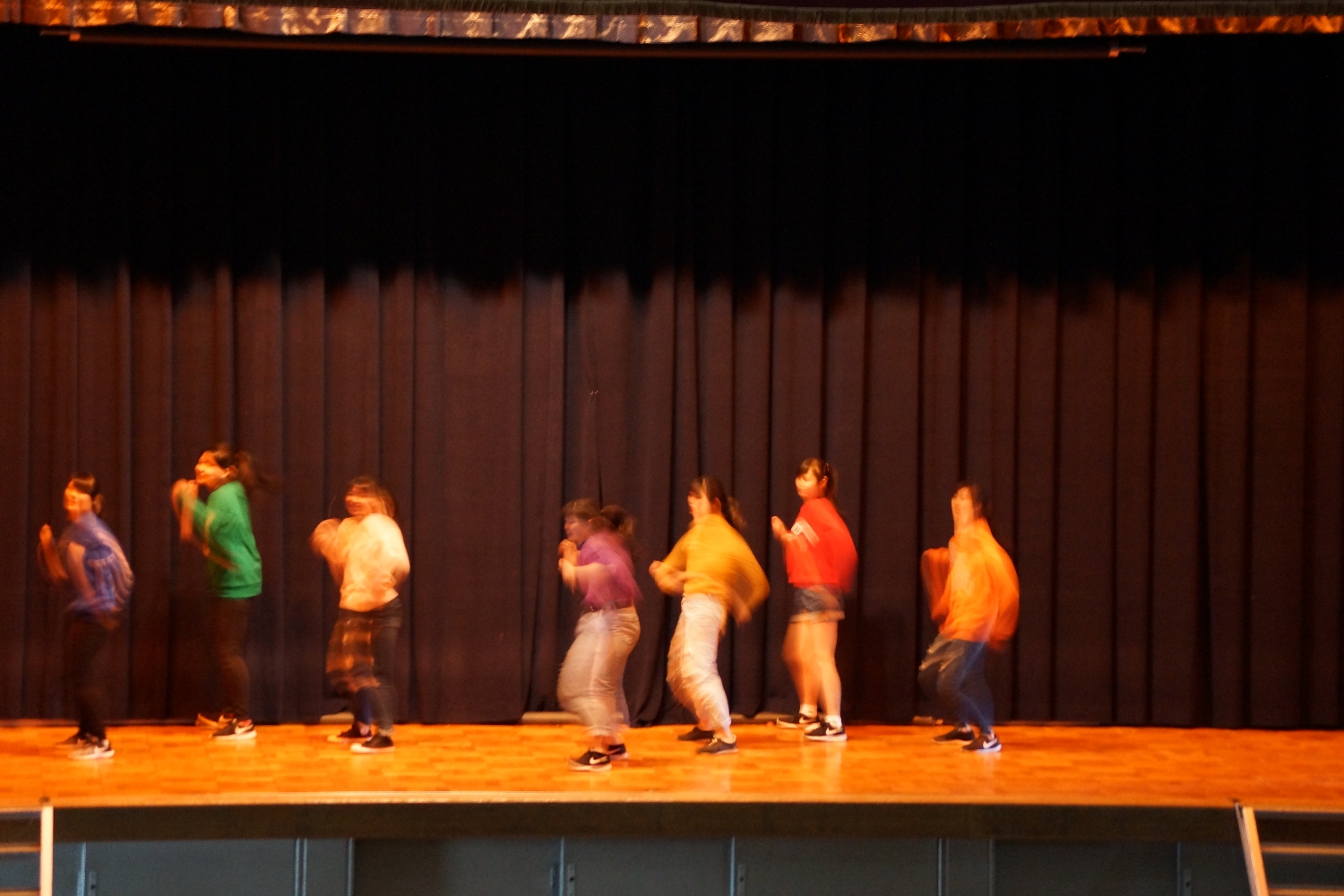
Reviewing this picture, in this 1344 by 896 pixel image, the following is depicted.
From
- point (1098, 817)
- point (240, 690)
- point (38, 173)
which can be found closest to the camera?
point (1098, 817)

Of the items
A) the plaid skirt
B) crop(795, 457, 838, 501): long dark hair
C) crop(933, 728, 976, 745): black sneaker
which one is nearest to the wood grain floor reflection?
crop(933, 728, 976, 745): black sneaker

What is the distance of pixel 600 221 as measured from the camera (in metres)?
8.68

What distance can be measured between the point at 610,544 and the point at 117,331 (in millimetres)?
3443

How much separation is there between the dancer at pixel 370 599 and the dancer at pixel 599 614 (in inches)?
38.9

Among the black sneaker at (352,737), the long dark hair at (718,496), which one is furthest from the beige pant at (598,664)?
the black sneaker at (352,737)

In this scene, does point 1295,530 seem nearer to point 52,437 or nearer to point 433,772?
point 433,772

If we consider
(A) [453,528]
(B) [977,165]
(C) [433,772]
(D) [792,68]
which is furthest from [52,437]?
(B) [977,165]

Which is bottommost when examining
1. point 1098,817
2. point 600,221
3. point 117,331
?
point 1098,817

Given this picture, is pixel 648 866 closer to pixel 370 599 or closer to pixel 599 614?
pixel 599 614

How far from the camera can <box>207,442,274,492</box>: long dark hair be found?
7621 millimetres

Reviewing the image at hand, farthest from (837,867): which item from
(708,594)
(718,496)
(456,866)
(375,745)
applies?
(375,745)

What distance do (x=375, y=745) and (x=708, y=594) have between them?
6.09 ft

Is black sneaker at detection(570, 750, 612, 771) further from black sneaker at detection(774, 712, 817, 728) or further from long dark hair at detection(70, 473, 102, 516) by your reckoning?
long dark hair at detection(70, 473, 102, 516)

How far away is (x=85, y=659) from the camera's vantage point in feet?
23.1
